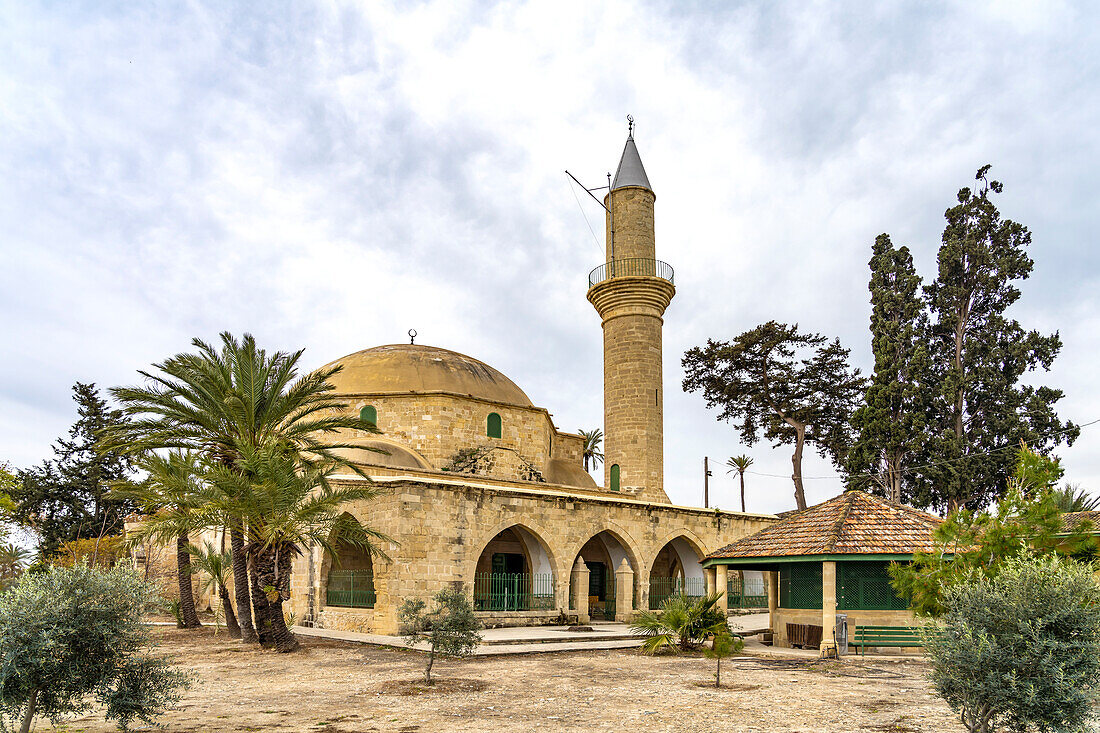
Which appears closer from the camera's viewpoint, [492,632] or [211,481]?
[211,481]

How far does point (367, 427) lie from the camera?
15.0 metres

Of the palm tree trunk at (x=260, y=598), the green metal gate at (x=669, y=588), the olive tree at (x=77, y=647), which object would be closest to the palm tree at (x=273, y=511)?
the palm tree trunk at (x=260, y=598)

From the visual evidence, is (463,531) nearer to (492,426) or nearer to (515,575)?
(515,575)

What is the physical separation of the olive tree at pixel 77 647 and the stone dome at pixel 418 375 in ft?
54.2

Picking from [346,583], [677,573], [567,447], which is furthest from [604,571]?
[346,583]

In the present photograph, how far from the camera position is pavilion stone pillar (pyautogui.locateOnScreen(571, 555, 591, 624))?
1938 cm

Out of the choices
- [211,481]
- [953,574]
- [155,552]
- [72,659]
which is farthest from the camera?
[155,552]

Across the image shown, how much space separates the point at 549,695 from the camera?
8.97 meters

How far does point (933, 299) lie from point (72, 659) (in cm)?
3044

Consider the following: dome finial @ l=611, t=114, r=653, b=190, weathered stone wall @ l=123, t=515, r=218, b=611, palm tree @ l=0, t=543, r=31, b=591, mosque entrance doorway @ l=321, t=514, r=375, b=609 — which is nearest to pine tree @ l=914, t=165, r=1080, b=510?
dome finial @ l=611, t=114, r=653, b=190

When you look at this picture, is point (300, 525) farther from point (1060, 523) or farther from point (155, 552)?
point (155, 552)

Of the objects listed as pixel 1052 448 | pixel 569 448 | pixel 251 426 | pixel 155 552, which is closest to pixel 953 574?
pixel 251 426

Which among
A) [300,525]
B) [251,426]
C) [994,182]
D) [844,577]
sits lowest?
[844,577]

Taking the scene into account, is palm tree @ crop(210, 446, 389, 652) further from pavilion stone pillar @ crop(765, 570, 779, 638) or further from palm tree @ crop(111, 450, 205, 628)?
pavilion stone pillar @ crop(765, 570, 779, 638)
